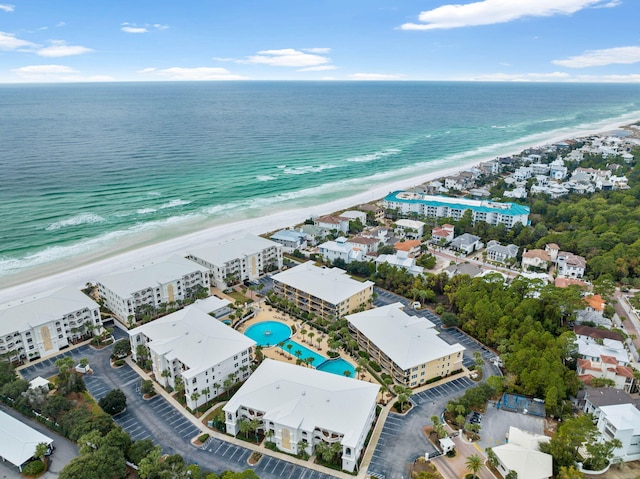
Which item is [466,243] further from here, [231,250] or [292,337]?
[231,250]

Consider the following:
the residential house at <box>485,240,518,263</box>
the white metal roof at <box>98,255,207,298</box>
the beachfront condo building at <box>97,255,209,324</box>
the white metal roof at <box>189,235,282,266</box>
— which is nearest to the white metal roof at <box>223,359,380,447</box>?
the beachfront condo building at <box>97,255,209,324</box>

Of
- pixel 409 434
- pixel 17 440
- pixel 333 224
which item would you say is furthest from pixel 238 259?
pixel 409 434

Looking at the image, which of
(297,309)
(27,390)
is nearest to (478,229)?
(297,309)

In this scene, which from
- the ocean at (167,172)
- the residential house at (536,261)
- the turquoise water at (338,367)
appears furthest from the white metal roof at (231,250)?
the residential house at (536,261)

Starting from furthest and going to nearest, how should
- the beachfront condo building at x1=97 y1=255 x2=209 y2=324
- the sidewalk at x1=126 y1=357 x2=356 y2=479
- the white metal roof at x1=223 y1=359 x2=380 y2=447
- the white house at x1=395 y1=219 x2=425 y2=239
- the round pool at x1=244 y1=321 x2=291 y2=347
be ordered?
the white house at x1=395 y1=219 x2=425 y2=239
the beachfront condo building at x1=97 y1=255 x2=209 y2=324
the round pool at x1=244 y1=321 x2=291 y2=347
the white metal roof at x1=223 y1=359 x2=380 y2=447
the sidewalk at x1=126 y1=357 x2=356 y2=479

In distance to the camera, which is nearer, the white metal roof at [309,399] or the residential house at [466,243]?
the white metal roof at [309,399]

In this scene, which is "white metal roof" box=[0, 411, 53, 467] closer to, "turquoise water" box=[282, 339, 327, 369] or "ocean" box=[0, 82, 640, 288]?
"turquoise water" box=[282, 339, 327, 369]

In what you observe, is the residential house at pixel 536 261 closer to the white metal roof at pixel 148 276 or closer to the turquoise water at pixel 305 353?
the turquoise water at pixel 305 353
